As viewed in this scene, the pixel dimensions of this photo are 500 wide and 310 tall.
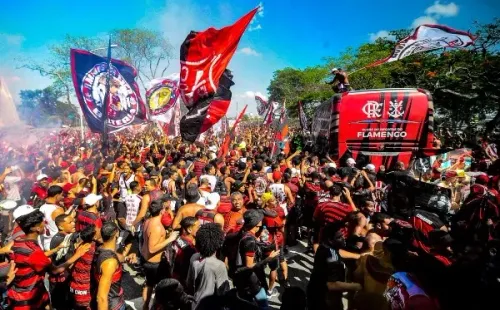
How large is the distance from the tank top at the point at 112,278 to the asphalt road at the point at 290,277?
5.00 ft

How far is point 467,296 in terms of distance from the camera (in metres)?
2.01

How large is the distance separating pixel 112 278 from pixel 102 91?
5.31 m

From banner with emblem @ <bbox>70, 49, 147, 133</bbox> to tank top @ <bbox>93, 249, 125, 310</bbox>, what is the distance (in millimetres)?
4436

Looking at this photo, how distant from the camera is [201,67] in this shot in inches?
222

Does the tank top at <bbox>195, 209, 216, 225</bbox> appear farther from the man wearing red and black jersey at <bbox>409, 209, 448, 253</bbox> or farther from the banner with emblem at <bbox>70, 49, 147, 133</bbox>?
the banner with emblem at <bbox>70, 49, 147, 133</bbox>

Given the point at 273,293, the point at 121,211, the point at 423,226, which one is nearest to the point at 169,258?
the point at 273,293

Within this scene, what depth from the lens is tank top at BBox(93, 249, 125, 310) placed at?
316cm

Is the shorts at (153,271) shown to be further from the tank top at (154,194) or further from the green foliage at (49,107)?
the green foliage at (49,107)

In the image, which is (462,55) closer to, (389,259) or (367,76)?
(367,76)

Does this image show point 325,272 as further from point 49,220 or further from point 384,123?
point 384,123

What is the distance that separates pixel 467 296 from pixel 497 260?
28cm

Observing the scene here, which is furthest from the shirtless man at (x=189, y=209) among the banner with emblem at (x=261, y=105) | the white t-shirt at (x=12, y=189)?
the banner with emblem at (x=261, y=105)

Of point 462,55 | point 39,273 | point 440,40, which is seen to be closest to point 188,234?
point 39,273

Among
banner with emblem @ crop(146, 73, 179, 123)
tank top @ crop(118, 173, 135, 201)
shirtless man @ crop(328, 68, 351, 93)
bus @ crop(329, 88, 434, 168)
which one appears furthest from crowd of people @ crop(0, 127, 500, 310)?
banner with emblem @ crop(146, 73, 179, 123)
